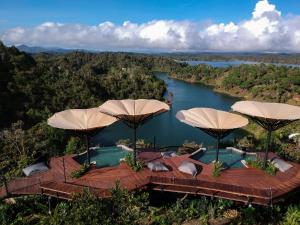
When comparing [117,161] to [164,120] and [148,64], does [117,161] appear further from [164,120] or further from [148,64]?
[148,64]

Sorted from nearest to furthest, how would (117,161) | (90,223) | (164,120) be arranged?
1. (90,223)
2. (117,161)
3. (164,120)

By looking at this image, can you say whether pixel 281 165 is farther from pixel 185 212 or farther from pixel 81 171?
pixel 81 171

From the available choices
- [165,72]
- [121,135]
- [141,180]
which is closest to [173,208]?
[141,180]

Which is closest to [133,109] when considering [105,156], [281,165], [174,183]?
[105,156]

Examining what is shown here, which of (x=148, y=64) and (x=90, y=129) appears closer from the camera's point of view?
(x=90, y=129)

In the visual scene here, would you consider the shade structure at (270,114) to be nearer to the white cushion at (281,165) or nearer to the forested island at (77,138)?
the white cushion at (281,165)
